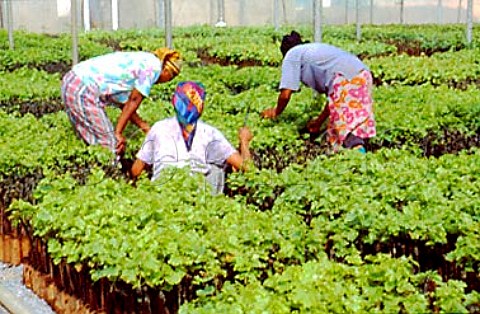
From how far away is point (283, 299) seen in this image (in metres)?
3.77

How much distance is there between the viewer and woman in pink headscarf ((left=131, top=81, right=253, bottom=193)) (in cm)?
585

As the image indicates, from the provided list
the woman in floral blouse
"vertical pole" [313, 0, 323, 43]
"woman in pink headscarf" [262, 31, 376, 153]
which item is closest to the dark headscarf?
"woman in pink headscarf" [262, 31, 376, 153]

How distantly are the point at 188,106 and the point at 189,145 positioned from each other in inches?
11.1

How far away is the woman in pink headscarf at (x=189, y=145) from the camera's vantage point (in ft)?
19.2

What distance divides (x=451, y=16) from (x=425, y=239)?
25.9m

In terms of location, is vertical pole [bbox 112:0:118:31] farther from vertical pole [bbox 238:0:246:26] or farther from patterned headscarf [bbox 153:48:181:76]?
patterned headscarf [bbox 153:48:181:76]

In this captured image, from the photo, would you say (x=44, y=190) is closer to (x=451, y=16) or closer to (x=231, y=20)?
(x=231, y=20)

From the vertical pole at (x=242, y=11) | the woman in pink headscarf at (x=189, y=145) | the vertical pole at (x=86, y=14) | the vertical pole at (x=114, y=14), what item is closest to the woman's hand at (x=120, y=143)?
the woman in pink headscarf at (x=189, y=145)

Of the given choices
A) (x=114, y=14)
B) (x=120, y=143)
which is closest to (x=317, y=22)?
(x=120, y=143)

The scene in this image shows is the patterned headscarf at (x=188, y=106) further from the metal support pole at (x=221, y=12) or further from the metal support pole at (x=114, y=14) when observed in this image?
the metal support pole at (x=114, y=14)

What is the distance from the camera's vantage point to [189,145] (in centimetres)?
593

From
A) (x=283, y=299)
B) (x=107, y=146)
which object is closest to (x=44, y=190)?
(x=107, y=146)

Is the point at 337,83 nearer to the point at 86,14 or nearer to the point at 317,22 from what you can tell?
the point at 317,22

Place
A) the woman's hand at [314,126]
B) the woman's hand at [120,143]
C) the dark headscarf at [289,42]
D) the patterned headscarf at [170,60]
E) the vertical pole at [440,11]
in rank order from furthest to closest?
the vertical pole at [440,11] → the woman's hand at [314,126] → the dark headscarf at [289,42] → the woman's hand at [120,143] → the patterned headscarf at [170,60]
